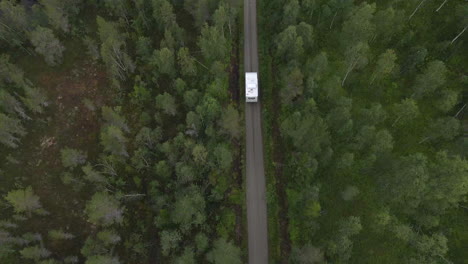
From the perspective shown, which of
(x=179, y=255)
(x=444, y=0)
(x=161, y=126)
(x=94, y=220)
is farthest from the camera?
(x=444, y=0)

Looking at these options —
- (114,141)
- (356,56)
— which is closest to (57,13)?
(114,141)

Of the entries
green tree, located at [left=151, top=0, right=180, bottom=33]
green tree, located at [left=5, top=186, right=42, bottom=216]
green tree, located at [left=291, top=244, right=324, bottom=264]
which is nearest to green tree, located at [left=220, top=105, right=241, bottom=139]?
green tree, located at [left=291, top=244, right=324, bottom=264]

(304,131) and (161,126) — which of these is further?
(161,126)

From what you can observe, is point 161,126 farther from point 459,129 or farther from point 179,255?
point 459,129

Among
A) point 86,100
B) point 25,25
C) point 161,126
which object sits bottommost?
point 161,126

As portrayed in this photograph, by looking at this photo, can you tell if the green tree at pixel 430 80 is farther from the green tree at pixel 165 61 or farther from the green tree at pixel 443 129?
the green tree at pixel 165 61

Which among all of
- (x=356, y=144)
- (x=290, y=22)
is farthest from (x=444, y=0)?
(x=356, y=144)

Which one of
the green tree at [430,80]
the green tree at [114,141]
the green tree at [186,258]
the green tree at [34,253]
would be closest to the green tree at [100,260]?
the green tree at [34,253]

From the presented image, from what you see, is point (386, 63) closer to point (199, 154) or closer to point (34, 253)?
point (199, 154)
